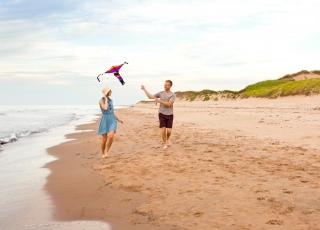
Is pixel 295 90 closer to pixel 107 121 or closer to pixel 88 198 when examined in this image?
pixel 107 121

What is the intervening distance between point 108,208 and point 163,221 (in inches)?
41.0

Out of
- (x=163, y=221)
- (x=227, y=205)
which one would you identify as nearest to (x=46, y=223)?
(x=163, y=221)

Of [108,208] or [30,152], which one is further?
[30,152]

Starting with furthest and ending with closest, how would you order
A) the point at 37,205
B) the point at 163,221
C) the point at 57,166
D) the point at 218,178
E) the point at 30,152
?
the point at 30,152 < the point at 57,166 < the point at 218,178 < the point at 37,205 < the point at 163,221

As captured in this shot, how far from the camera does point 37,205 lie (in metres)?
5.65

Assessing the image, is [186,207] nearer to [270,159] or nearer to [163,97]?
[270,159]

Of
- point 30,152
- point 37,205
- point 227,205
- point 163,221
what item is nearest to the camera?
point 163,221

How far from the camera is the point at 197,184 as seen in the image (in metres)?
6.32

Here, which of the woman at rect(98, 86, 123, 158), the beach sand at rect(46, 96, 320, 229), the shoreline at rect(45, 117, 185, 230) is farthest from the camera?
the woman at rect(98, 86, 123, 158)

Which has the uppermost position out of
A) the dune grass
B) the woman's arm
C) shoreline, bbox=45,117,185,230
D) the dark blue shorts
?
the dune grass

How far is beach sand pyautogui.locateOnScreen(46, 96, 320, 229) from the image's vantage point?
15.5 feet

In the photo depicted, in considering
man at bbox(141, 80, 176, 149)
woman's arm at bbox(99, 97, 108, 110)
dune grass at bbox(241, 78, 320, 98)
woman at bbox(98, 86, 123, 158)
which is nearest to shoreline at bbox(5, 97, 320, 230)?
man at bbox(141, 80, 176, 149)

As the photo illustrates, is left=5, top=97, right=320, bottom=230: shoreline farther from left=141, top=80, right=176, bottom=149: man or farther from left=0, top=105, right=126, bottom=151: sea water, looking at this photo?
left=0, top=105, right=126, bottom=151: sea water

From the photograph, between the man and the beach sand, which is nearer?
the beach sand
